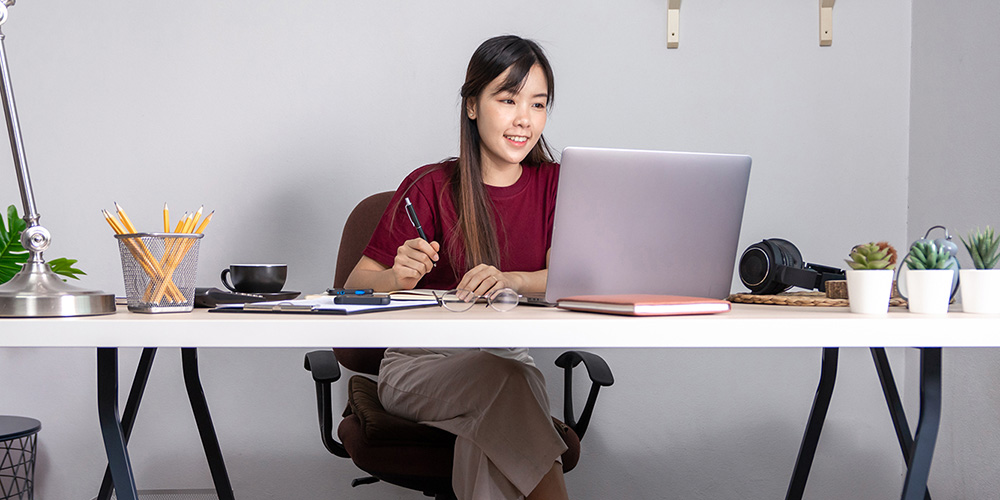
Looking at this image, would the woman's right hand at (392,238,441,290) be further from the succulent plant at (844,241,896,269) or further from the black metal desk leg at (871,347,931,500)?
the black metal desk leg at (871,347,931,500)

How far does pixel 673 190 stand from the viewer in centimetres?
97

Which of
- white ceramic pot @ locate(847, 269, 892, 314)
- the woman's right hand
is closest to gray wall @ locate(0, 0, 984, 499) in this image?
the woman's right hand

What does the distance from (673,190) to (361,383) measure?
3.07 feet

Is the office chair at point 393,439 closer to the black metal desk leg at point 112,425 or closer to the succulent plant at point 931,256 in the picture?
the black metal desk leg at point 112,425

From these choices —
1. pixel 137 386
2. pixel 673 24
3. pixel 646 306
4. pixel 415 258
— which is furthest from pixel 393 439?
pixel 673 24

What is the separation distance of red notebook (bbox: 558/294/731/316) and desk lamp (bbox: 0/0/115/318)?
1.86ft

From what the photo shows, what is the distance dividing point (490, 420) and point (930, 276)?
67 centimetres

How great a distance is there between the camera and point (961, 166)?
6.22ft

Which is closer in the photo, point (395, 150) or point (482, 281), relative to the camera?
point (482, 281)

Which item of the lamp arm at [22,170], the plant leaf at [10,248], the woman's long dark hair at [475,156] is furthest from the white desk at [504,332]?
the plant leaf at [10,248]

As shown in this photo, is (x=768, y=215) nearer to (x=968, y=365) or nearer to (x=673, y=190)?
(x=968, y=365)

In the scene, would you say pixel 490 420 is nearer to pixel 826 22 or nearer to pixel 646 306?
pixel 646 306

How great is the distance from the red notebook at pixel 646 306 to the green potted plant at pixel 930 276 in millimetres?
232

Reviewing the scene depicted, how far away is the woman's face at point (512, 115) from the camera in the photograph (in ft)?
5.37
